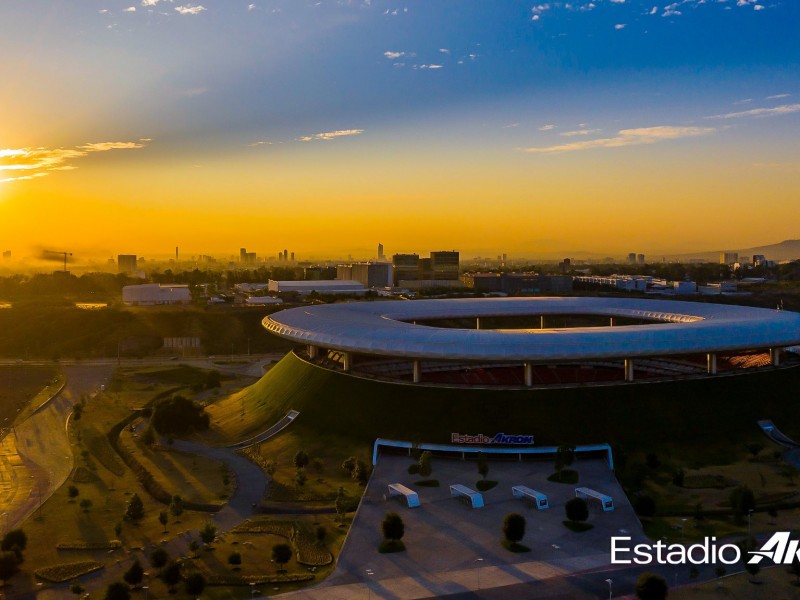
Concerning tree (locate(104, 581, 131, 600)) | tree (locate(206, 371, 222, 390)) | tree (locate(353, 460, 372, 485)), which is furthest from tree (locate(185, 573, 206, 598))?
tree (locate(206, 371, 222, 390))

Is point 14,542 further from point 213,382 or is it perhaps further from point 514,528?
→ point 213,382

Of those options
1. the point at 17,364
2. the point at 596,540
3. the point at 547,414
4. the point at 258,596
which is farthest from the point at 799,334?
the point at 17,364

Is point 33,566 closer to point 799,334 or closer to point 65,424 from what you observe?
point 65,424

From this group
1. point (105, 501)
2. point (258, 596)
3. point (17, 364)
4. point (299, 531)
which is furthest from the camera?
point (17, 364)

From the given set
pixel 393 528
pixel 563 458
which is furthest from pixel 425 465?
pixel 393 528

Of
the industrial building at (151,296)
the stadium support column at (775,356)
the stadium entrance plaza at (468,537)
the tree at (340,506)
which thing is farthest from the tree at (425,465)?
the industrial building at (151,296)
